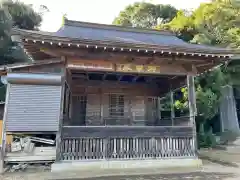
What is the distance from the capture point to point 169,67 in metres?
7.23

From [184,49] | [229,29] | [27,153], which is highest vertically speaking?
[229,29]

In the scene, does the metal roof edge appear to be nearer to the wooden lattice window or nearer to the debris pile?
the debris pile

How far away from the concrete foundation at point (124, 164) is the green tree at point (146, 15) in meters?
20.4

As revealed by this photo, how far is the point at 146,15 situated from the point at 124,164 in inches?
881

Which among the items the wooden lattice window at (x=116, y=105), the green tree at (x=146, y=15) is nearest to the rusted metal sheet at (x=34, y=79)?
the wooden lattice window at (x=116, y=105)

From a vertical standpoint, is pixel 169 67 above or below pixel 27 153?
above

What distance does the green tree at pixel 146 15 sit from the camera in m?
24.4

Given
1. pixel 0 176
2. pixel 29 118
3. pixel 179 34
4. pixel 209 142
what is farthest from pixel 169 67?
pixel 179 34

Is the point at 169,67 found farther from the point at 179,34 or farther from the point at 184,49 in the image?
the point at 179,34

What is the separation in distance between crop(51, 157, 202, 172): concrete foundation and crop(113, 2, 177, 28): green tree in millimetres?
20411

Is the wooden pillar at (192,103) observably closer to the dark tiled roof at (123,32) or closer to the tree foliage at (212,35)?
the dark tiled roof at (123,32)

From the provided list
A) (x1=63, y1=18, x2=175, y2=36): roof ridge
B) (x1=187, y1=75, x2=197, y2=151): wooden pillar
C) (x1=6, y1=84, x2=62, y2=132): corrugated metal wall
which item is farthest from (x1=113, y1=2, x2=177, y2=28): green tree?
(x1=6, y1=84, x2=62, y2=132): corrugated metal wall

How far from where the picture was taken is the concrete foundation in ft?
19.5

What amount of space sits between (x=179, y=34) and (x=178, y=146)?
1118cm
